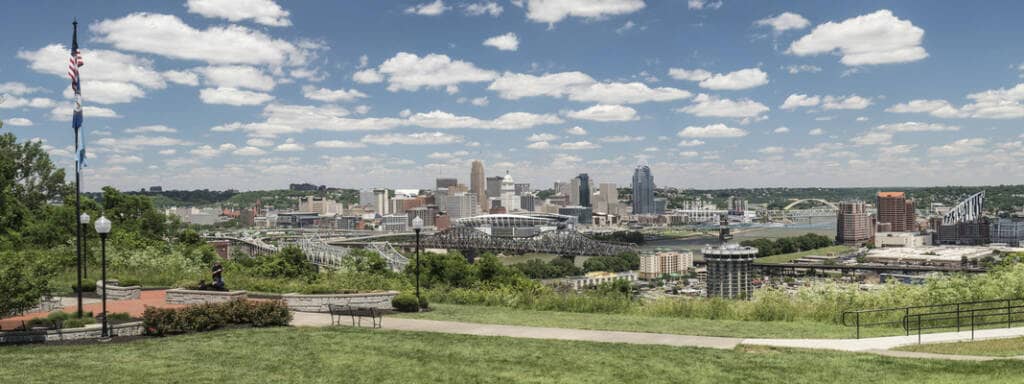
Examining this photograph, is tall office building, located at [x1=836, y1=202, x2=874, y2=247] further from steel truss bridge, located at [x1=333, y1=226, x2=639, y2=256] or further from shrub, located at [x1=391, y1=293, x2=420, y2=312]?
shrub, located at [x1=391, y1=293, x2=420, y2=312]

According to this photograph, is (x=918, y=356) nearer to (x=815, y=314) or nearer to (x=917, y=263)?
(x=815, y=314)

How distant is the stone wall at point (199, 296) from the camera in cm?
1781

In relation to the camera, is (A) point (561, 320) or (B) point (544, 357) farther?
(A) point (561, 320)

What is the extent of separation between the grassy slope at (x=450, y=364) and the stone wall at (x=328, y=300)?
179 inches

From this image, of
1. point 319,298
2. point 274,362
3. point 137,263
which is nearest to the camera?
Answer: point 274,362

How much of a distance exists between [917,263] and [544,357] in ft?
438

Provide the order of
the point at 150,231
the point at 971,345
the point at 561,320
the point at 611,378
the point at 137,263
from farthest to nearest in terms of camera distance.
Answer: the point at 150,231 < the point at 137,263 < the point at 561,320 < the point at 971,345 < the point at 611,378

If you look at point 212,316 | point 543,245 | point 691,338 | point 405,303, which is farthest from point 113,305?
point 543,245

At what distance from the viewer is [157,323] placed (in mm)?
13438

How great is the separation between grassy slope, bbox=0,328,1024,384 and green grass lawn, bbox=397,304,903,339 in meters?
2.15

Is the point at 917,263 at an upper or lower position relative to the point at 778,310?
lower

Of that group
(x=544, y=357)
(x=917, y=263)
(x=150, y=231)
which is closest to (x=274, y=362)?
(x=544, y=357)

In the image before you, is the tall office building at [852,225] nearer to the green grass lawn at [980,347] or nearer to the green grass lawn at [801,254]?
the green grass lawn at [801,254]

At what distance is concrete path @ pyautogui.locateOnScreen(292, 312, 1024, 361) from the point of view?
38.3 ft
